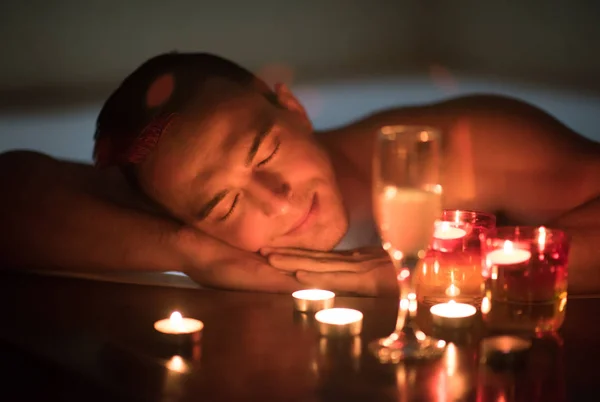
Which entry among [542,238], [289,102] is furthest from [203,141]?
[542,238]

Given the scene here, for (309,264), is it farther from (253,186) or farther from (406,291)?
(406,291)

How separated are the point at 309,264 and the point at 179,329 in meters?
0.39

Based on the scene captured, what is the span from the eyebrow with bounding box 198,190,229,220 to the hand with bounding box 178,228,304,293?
0.06 metres

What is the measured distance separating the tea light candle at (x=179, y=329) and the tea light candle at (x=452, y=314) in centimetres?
36

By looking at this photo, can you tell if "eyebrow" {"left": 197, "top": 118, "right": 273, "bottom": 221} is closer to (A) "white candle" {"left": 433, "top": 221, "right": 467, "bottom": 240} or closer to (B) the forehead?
(B) the forehead

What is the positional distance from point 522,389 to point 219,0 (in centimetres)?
124

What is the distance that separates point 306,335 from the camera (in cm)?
104

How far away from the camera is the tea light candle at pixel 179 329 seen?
966 mm

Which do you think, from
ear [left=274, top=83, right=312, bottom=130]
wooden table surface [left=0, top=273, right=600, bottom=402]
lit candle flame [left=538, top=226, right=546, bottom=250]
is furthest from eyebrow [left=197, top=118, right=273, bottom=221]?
lit candle flame [left=538, top=226, right=546, bottom=250]

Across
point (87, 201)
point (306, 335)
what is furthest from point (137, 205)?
point (306, 335)

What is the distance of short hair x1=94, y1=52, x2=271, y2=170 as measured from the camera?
4.65ft

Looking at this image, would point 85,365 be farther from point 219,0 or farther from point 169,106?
point 219,0

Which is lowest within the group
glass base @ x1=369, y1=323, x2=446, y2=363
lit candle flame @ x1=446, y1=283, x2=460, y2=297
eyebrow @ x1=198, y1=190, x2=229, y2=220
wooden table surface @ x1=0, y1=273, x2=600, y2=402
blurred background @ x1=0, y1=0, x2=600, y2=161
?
wooden table surface @ x1=0, y1=273, x2=600, y2=402

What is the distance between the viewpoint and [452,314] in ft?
3.41
